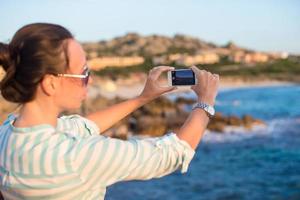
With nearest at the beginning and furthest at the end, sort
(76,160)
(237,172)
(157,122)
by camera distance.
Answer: (76,160)
(237,172)
(157,122)

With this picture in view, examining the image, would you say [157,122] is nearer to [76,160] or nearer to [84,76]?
[84,76]

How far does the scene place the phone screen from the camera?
4.47 feet

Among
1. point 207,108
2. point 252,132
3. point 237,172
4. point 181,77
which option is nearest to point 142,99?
point 181,77

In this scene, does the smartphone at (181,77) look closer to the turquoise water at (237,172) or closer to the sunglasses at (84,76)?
the sunglasses at (84,76)

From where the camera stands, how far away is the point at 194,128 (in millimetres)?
1209

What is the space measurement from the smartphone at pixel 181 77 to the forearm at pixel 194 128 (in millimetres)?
126

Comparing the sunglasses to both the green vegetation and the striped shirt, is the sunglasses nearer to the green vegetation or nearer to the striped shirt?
the striped shirt

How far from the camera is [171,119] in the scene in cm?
2089

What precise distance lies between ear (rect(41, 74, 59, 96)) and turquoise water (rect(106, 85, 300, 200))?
7567 millimetres

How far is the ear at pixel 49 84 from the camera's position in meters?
1.17

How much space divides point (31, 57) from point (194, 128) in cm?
40

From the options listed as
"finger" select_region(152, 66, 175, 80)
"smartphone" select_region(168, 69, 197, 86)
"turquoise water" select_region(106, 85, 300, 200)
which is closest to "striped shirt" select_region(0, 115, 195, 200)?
"smartphone" select_region(168, 69, 197, 86)

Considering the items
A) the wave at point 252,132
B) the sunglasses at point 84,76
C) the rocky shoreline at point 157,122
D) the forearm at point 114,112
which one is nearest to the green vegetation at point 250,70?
the rocky shoreline at point 157,122

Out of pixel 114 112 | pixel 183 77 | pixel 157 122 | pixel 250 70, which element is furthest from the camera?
pixel 250 70
